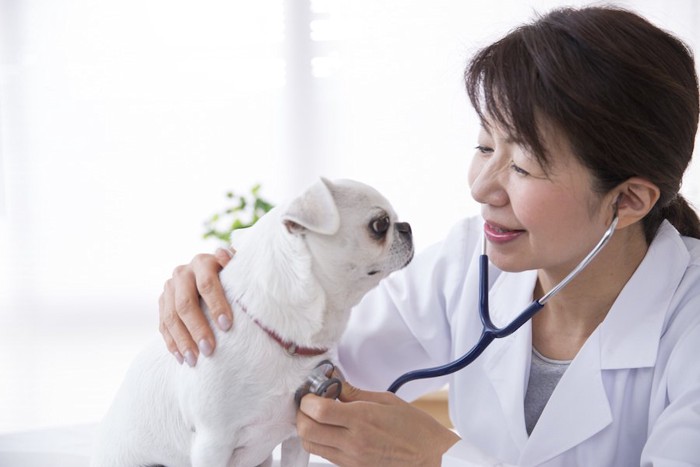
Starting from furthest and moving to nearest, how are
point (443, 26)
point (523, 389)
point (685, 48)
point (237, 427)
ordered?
1. point (443, 26)
2. point (523, 389)
3. point (685, 48)
4. point (237, 427)

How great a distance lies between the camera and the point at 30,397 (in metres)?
3.30

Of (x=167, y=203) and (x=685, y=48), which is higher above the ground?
(x=685, y=48)

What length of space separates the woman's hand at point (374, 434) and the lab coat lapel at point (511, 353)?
0.55 ft

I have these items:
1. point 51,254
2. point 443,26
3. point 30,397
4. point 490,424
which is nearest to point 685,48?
point 490,424

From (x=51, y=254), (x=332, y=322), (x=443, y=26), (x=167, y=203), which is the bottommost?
(x=51, y=254)

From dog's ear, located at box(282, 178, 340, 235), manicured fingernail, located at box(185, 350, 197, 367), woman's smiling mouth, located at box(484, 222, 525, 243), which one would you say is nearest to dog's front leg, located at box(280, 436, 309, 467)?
manicured fingernail, located at box(185, 350, 197, 367)

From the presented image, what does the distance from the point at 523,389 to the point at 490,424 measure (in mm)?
112

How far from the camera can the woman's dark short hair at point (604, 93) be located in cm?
108

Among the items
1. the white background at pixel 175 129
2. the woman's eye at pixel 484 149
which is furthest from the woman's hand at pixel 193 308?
the white background at pixel 175 129

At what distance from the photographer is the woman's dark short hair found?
108 cm

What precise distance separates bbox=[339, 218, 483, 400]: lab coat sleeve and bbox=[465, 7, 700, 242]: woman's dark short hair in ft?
1.30

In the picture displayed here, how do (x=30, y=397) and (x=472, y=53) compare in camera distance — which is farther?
(x=30, y=397)

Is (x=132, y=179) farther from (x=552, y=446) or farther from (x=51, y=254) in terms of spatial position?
(x=552, y=446)

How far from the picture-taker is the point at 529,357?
1.31 m
